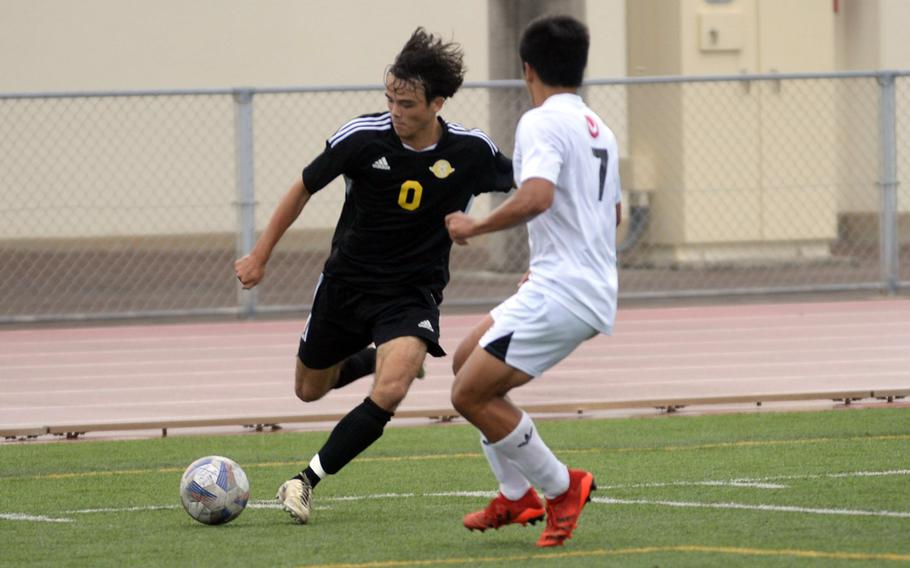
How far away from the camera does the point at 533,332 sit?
20.1 ft

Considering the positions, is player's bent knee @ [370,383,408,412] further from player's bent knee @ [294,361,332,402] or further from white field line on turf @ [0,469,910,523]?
player's bent knee @ [294,361,332,402]

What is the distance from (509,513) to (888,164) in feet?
35.2

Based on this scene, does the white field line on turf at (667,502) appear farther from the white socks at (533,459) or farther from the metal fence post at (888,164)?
the metal fence post at (888,164)

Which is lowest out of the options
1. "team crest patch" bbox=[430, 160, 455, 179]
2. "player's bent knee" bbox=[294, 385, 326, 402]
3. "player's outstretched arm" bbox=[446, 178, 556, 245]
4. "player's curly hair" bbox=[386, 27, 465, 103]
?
"player's bent knee" bbox=[294, 385, 326, 402]

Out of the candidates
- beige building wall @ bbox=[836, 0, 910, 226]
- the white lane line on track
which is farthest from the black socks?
beige building wall @ bbox=[836, 0, 910, 226]

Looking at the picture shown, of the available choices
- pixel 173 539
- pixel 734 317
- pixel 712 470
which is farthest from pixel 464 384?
pixel 734 317

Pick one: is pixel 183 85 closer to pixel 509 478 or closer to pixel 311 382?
pixel 311 382

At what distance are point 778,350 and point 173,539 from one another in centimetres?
739

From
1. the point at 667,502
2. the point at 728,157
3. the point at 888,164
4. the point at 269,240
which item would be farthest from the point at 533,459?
the point at 728,157

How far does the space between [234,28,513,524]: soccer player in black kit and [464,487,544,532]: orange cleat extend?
0.89m

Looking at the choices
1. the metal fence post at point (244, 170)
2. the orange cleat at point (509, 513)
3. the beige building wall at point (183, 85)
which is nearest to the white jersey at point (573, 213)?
the orange cleat at point (509, 513)

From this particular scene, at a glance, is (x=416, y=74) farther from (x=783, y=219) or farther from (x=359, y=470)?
(x=783, y=219)

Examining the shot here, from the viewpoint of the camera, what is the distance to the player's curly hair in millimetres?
7324

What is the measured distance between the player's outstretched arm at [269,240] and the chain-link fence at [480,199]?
7741mm
